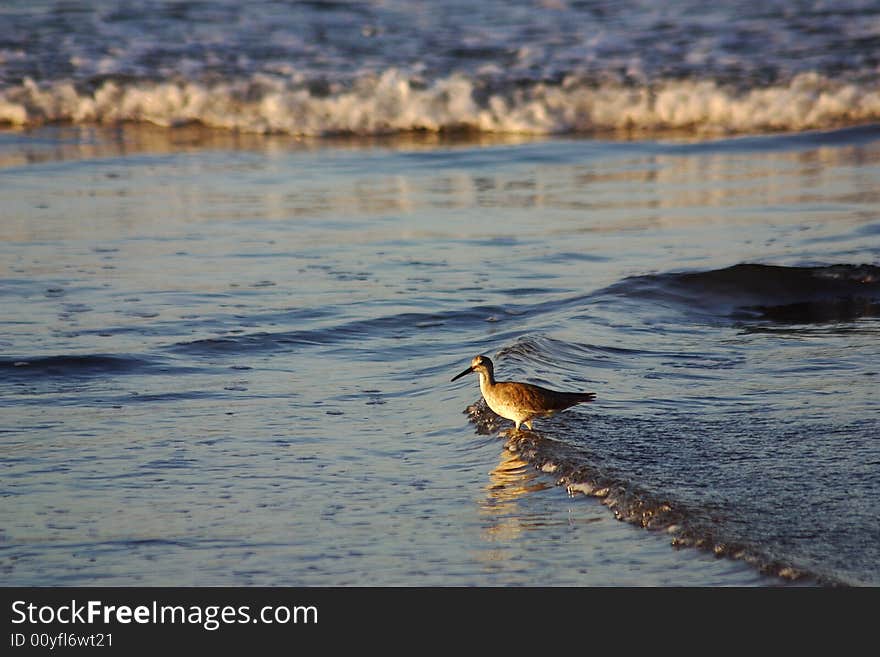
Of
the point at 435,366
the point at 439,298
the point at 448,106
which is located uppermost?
the point at 448,106

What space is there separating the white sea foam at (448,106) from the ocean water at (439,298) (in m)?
0.04

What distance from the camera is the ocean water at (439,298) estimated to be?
4.93 meters

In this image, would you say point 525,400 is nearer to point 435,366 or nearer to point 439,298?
point 435,366

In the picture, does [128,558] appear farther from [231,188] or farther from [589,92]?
[589,92]

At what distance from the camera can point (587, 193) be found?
11484mm

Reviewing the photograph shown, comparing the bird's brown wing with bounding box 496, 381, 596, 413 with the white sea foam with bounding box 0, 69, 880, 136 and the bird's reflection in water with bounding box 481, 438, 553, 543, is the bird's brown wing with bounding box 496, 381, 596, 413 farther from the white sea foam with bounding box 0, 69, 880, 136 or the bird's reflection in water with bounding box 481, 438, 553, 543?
the white sea foam with bounding box 0, 69, 880, 136

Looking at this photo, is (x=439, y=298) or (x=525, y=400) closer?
(x=525, y=400)

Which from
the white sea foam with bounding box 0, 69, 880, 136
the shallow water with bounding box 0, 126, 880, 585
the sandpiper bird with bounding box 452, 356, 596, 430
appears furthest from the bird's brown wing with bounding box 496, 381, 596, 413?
the white sea foam with bounding box 0, 69, 880, 136

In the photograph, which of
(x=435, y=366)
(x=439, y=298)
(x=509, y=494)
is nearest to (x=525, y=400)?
(x=509, y=494)

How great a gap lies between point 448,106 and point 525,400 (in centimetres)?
977

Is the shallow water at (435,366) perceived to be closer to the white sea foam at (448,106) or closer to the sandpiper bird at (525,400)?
the sandpiper bird at (525,400)

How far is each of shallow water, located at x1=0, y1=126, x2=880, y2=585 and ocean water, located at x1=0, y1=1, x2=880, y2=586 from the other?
25 mm

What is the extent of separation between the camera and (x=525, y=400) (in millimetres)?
6137

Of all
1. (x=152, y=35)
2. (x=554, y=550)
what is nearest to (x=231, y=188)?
(x=152, y=35)
